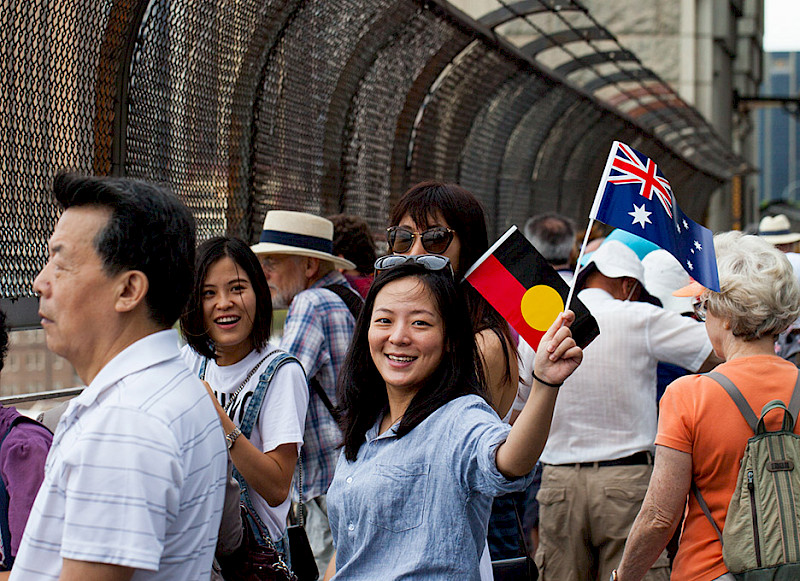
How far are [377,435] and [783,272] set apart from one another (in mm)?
1380

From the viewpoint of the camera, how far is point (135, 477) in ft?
5.77

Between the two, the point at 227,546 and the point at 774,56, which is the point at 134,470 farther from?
the point at 774,56

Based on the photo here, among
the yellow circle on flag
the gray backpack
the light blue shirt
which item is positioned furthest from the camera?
the gray backpack

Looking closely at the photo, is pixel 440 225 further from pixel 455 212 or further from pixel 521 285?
pixel 521 285

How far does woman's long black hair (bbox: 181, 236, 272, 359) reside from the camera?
3.43 metres

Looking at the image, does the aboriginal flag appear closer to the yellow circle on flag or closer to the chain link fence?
the yellow circle on flag

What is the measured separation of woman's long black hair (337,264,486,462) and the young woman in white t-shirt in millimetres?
499

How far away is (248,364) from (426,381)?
1036 millimetres

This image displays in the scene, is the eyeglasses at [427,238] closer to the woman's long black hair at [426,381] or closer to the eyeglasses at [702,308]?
the woman's long black hair at [426,381]

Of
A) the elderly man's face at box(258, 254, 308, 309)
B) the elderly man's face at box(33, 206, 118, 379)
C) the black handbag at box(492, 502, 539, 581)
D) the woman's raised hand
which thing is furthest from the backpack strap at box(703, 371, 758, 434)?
the elderly man's face at box(258, 254, 308, 309)

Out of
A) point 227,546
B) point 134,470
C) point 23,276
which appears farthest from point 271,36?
point 134,470

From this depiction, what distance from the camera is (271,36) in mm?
5027

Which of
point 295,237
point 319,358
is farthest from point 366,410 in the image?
point 295,237

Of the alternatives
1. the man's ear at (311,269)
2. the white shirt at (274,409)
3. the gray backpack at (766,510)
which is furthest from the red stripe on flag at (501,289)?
the man's ear at (311,269)
